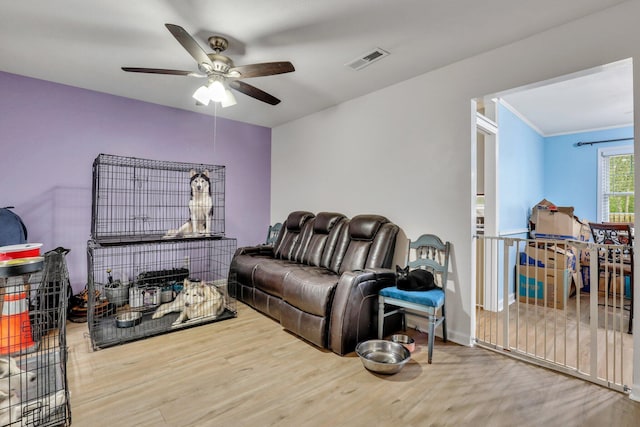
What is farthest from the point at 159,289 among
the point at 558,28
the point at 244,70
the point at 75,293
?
the point at 558,28

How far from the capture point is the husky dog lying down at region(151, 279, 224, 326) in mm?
3178

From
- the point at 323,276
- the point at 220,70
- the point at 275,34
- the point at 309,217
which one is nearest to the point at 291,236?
the point at 309,217

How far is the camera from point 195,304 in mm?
3188

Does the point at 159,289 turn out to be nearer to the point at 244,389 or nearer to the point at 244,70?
the point at 244,389

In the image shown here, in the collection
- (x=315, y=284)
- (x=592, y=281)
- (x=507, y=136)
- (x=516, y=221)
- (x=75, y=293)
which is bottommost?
(x=75, y=293)

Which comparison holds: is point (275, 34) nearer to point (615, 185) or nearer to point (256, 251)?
point (256, 251)

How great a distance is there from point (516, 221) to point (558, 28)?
2.64m

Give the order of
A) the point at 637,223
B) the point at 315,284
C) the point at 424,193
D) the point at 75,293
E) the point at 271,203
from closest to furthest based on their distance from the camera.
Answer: the point at 637,223
the point at 315,284
the point at 424,193
the point at 75,293
the point at 271,203

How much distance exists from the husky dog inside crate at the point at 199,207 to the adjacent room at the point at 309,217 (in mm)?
28

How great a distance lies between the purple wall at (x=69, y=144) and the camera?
313 cm

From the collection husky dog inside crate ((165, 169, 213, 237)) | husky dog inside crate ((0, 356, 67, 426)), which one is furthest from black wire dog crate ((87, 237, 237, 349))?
husky dog inside crate ((0, 356, 67, 426))

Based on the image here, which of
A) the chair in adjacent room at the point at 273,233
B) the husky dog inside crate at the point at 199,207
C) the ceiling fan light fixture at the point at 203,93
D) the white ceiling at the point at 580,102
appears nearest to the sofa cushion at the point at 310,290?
the husky dog inside crate at the point at 199,207

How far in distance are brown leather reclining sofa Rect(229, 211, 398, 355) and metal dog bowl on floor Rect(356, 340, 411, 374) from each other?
156 millimetres

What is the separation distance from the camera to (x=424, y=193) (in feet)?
9.93
